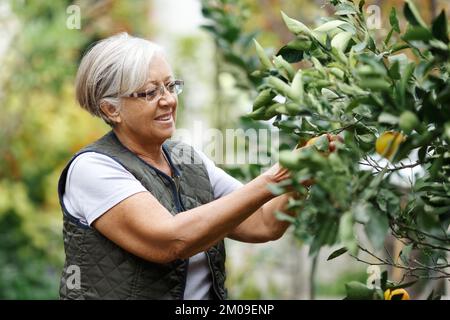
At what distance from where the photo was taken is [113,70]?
2.52 metres

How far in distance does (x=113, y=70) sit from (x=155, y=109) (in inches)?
6.8

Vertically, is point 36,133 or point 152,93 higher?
point 152,93

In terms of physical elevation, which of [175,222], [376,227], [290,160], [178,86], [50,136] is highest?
[178,86]

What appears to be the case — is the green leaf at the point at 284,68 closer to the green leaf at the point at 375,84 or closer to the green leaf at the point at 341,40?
the green leaf at the point at 341,40

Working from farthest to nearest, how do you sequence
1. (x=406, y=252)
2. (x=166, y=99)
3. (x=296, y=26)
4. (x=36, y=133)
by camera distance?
(x=36, y=133), (x=166, y=99), (x=406, y=252), (x=296, y=26)

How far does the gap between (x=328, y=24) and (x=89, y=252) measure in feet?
3.18

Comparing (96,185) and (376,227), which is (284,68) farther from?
(96,185)

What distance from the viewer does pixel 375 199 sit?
5.50ft

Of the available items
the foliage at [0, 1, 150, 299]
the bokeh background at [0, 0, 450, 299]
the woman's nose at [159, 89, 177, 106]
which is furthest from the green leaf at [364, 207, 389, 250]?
the foliage at [0, 1, 150, 299]

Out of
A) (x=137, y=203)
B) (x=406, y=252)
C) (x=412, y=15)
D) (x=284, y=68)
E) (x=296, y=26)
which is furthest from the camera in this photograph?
(x=137, y=203)

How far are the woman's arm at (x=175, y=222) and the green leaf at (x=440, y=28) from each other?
2.04 ft

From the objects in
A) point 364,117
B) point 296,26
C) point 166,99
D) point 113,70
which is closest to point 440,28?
point 364,117
